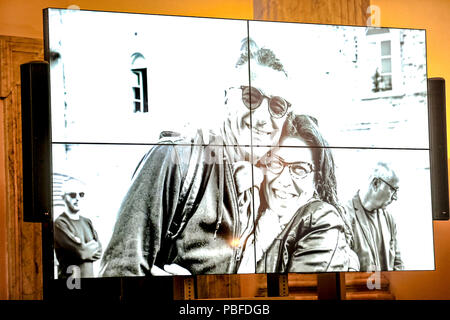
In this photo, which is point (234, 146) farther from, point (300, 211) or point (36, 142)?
point (36, 142)

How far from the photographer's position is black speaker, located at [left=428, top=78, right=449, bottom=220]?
613 cm

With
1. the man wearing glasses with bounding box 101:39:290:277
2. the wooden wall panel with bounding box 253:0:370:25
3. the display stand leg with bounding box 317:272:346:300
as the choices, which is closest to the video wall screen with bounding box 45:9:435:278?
the man wearing glasses with bounding box 101:39:290:277

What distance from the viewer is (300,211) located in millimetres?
5863

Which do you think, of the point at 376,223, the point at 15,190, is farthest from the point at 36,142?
the point at 376,223

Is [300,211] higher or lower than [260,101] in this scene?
lower

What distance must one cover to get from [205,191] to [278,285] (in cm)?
103

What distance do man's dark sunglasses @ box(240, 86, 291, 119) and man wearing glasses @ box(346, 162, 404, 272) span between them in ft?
2.94

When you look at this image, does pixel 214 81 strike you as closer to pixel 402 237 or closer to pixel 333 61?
pixel 333 61

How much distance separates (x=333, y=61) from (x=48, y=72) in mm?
2215

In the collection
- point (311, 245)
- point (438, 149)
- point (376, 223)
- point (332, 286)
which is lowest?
point (332, 286)

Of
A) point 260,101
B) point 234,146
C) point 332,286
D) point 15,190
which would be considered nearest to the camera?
point 234,146

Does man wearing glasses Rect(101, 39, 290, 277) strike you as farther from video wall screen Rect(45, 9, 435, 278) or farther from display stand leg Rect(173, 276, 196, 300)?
display stand leg Rect(173, 276, 196, 300)

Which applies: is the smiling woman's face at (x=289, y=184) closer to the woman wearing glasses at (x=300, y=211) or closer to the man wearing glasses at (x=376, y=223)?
the woman wearing glasses at (x=300, y=211)

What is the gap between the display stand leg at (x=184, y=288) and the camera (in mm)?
5668
